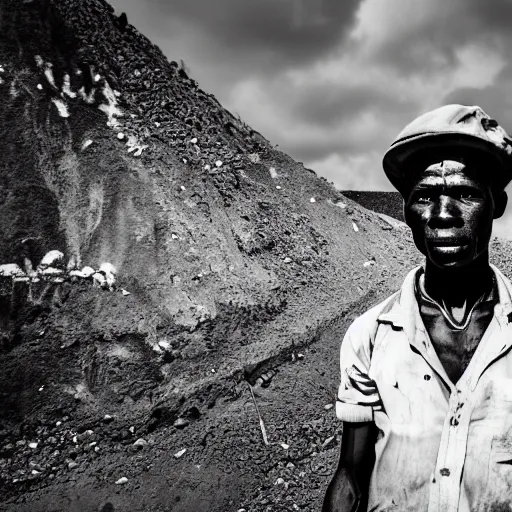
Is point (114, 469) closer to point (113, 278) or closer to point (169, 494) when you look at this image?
point (169, 494)

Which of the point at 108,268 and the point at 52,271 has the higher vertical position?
the point at 108,268

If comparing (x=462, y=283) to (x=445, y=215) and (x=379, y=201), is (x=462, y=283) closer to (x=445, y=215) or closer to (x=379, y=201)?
(x=445, y=215)

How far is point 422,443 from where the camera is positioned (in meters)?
1.35

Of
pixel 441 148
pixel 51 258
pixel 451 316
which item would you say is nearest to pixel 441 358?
pixel 451 316

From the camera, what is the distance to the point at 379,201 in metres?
19.2

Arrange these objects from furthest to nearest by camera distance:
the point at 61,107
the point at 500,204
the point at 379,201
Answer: the point at 379,201 → the point at 61,107 → the point at 500,204

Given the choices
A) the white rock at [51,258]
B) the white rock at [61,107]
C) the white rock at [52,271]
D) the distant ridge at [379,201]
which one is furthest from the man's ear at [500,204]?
the distant ridge at [379,201]

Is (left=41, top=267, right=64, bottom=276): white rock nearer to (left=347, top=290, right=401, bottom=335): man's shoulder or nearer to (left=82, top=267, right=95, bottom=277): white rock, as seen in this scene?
(left=82, top=267, right=95, bottom=277): white rock

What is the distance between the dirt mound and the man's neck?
3.38m

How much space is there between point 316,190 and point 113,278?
12.7 ft

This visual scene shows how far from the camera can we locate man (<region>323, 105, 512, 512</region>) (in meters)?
1.30

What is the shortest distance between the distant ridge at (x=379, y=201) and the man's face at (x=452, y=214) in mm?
17300

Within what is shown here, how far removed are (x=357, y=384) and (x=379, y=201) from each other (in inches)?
721

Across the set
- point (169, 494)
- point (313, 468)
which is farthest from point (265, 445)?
point (169, 494)
